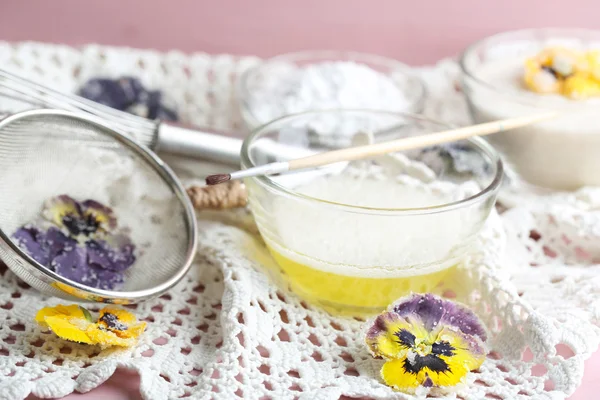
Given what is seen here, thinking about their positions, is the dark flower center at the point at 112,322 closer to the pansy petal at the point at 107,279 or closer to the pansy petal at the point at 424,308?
the pansy petal at the point at 107,279

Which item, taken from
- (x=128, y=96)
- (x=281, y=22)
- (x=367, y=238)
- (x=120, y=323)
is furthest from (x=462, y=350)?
(x=281, y=22)

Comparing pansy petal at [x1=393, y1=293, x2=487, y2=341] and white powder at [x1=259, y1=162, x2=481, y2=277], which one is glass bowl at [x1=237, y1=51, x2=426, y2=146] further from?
pansy petal at [x1=393, y1=293, x2=487, y2=341]

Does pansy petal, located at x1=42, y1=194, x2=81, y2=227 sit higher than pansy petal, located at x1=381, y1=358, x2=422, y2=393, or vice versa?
pansy petal, located at x1=42, y1=194, x2=81, y2=227

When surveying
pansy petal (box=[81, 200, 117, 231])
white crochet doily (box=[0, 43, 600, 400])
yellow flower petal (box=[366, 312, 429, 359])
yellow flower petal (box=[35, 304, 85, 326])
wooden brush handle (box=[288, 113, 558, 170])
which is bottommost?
white crochet doily (box=[0, 43, 600, 400])

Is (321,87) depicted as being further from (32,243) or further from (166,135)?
(32,243)

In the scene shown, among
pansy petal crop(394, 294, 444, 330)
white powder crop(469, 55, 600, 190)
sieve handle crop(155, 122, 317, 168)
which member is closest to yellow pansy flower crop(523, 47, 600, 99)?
white powder crop(469, 55, 600, 190)

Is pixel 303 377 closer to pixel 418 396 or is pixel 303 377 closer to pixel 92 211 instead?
pixel 418 396

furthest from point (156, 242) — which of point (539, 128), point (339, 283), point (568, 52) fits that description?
point (568, 52)

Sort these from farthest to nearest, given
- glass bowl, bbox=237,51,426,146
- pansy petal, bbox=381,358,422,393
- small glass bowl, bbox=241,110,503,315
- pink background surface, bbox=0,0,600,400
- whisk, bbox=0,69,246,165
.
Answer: pink background surface, bbox=0,0,600,400
glass bowl, bbox=237,51,426,146
whisk, bbox=0,69,246,165
small glass bowl, bbox=241,110,503,315
pansy petal, bbox=381,358,422,393
